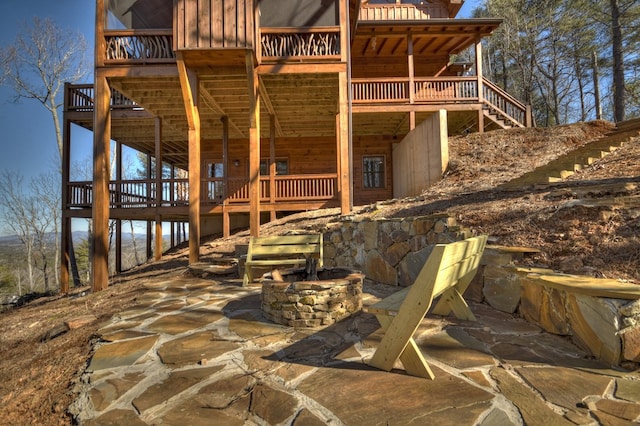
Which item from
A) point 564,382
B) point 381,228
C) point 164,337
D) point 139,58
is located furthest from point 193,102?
point 564,382

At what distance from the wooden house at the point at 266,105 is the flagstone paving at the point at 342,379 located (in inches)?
185

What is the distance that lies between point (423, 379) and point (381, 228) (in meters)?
3.22

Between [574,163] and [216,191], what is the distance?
32.5ft

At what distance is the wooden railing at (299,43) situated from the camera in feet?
24.4

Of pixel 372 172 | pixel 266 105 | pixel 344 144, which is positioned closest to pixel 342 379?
pixel 344 144

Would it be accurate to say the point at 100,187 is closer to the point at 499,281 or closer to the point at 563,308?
the point at 499,281

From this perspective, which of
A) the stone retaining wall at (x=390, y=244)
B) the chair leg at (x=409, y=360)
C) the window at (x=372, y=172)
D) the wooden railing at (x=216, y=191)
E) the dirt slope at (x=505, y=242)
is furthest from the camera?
the window at (x=372, y=172)

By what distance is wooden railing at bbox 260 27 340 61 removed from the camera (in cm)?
744

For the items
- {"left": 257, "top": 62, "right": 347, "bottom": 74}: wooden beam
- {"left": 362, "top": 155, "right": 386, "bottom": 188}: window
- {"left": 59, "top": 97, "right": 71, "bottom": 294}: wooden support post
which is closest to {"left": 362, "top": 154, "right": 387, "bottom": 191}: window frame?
{"left": 362, "top": 155, "right": 386, "bottom": 188}: window

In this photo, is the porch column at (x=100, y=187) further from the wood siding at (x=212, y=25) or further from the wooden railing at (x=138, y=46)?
the wood siding at (x=212, y=25)

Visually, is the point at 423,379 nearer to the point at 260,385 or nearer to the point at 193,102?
the point at 260,385

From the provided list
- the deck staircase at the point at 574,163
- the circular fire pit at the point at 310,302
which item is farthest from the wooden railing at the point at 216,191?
the circular fire pit at the point at 310,302

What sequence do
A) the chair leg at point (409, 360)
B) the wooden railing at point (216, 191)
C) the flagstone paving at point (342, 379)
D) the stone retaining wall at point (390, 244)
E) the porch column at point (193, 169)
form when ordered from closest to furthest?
the flagstone paving at point (342, 379)
the chair leg at point (409, 360)
the stone retaining wall at point (390, 244)
the porch column at point (193, 169)
the wooden railing at point (216, 191)

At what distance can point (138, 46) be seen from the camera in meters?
7.01
